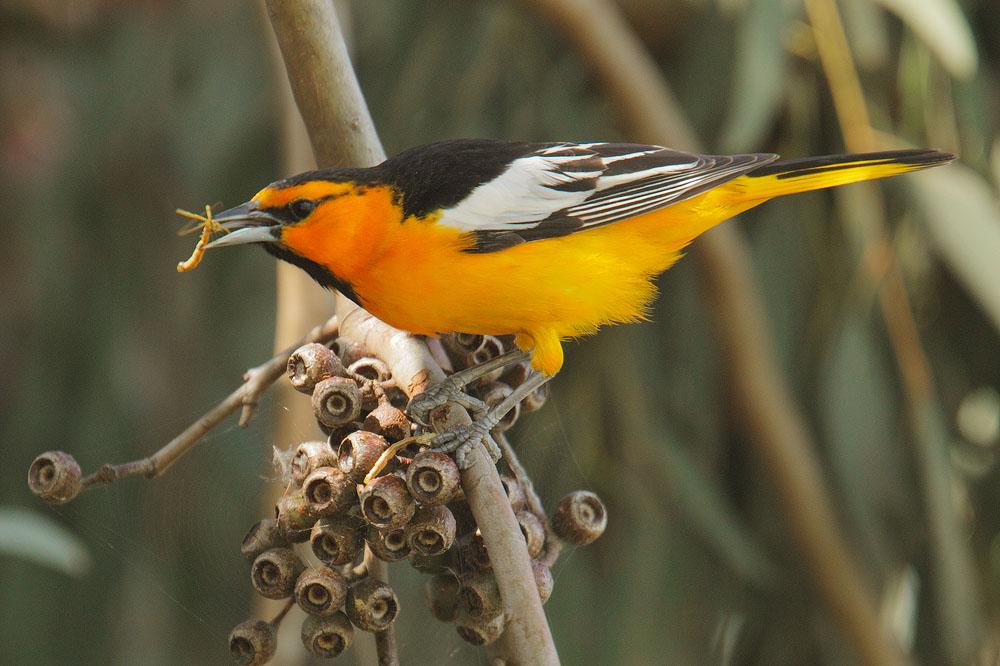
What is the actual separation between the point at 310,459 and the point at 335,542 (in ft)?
0.42

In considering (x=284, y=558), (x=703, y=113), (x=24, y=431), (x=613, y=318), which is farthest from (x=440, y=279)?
(x=24, y=431)

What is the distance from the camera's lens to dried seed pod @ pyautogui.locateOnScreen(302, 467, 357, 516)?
4.99ft

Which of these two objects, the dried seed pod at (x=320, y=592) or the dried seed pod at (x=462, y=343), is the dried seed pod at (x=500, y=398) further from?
the dried seed pod at (x=320, y=592)

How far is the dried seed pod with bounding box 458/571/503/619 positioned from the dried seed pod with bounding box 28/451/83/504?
1.69 feet

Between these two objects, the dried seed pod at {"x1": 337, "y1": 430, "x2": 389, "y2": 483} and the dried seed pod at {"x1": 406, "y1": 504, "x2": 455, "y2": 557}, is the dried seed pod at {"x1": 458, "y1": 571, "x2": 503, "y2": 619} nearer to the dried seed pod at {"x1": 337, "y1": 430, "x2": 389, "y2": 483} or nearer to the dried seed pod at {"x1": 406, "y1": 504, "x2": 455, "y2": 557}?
the dried seed pod at {"x1": 406, "y1": 504, "x2": 455, "y2": 557}

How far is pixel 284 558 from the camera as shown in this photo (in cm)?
155

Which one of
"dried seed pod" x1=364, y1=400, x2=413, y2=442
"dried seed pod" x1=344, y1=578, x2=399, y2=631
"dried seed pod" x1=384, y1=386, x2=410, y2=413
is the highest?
"dried seed pod" x1=384, y1=386, x2=410, y2=413

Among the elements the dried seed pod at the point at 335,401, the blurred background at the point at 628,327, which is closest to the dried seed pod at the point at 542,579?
the dried seed pod at the point at 335,401

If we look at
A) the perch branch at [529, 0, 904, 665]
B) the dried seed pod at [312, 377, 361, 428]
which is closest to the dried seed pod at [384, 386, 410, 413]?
the dried seed pod at [312, 377, 361, 428]

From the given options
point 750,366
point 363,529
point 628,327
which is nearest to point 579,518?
point 363,529

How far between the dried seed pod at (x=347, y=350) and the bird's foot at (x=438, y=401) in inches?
5.6

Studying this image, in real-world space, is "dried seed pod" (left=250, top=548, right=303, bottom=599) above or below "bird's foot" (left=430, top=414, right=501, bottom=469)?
below

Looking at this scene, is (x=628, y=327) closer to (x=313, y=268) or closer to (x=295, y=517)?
(x=313, y=268)

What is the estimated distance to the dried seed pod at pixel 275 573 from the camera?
1541 millimetres
